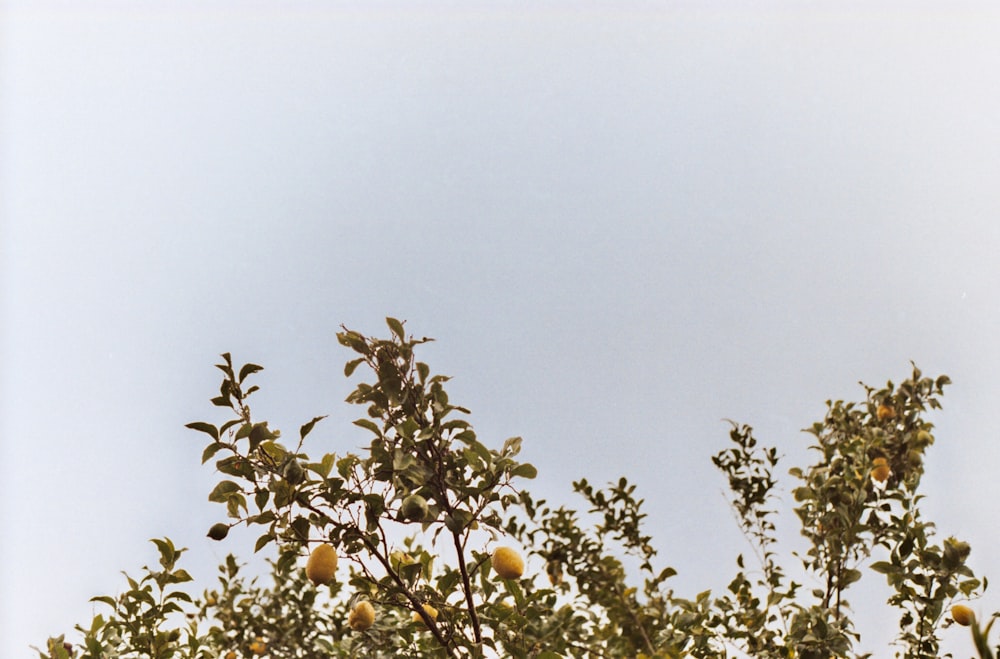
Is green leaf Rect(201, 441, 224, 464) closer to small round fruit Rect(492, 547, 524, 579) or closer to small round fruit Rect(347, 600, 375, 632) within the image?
small round fruit Rect(347, 600, 375, 632)

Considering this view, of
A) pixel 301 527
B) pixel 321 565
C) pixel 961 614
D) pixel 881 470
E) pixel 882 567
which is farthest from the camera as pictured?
pixel 881 470

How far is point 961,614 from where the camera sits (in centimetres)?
272

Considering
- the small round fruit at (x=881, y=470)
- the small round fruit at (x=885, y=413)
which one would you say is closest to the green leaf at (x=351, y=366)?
the small round fruit at (x=881, y=470)

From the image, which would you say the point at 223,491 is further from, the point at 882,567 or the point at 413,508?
the point at 882,567

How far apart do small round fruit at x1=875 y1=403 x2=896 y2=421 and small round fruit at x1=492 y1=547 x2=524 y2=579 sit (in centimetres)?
238

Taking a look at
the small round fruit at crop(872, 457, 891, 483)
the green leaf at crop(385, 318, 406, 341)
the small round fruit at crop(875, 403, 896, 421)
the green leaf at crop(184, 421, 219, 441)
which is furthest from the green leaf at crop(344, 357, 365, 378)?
the small round fruit at crop(875, 403, 896, 421)

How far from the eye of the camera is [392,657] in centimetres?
218

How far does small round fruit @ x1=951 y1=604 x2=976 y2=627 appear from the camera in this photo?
2.71 metres

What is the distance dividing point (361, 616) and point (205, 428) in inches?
31.9

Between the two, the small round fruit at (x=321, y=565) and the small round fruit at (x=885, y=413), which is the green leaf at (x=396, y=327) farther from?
the small round fruit at (x=885, y=413)

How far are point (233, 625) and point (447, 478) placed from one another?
8.16 ft

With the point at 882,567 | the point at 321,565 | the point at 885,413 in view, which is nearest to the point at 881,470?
the point at 885,413

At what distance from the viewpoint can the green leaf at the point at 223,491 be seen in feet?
5.78

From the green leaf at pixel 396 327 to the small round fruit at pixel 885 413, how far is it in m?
2.77
